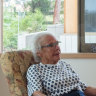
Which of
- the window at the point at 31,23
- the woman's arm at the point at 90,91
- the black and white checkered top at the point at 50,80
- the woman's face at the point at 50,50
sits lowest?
the woman's arm at the point at 90,91

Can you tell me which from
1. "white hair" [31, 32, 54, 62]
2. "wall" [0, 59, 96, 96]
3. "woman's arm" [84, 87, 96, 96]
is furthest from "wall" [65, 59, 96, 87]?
"white hair" [31, 32, 54, 62]

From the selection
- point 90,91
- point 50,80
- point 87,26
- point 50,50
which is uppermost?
point 87,26

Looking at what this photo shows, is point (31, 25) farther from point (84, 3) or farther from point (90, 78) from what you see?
point (90, 78)

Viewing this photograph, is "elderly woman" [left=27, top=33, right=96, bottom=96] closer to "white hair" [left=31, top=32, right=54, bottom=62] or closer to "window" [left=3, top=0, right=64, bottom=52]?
"white hair" [left=31, top=32, right=54, bottom=62]

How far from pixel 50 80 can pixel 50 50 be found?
27 centimetres

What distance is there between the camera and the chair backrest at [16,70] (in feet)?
6.83

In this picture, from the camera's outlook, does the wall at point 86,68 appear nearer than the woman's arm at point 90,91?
No

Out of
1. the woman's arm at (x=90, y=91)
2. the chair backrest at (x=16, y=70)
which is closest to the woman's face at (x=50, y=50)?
the chair backrest at (x=16, y=70)

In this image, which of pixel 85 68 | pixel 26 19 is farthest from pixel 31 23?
pixel 85 68

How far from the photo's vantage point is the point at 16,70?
2145 millimetres

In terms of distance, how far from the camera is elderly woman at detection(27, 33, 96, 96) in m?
2.07

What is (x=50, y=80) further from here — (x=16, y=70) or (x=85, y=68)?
(x=85, y=68)

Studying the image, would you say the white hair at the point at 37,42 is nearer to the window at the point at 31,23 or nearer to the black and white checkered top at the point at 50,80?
the black and white checkered top at the point at 50,80

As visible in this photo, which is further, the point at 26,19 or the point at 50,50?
the point at 26,19
